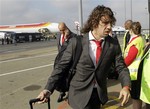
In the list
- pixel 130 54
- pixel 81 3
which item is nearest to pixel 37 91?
pixel 130 54

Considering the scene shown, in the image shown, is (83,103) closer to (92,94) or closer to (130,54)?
(92,94)

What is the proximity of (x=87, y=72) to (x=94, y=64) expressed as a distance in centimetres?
11

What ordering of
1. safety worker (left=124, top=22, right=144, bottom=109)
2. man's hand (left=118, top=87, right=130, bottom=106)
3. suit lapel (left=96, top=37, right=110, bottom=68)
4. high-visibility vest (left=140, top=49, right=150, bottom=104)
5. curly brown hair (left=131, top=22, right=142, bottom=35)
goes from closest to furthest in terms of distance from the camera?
1. man's hand (left=118, top=87, right=130, bottom=106)
2. suit lapel (left=96, top=37, right=110, bottom=68)
3. high-visibility vest (left=140, top=49, right=150, bottom=104)
4. safety worker (left=124, top=22, right=144, bottom=109)
5. curly brown hair (left=131, top=22, right=142, bottom=35)

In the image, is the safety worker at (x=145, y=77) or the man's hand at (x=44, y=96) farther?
the safety worker at (x=145, y=77)

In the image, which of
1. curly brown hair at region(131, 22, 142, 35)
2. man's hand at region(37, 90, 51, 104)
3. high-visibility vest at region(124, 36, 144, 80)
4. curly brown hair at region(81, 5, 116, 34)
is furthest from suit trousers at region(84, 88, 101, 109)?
curly brown hair at region(131, 22, 142, 35)

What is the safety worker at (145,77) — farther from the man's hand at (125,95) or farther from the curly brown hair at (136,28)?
the curly brown hair at (136,28)

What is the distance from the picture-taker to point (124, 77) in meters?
3.15

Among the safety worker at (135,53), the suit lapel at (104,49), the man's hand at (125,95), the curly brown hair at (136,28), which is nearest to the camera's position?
the man's hand at (125,95)

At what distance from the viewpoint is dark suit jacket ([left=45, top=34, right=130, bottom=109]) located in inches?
124

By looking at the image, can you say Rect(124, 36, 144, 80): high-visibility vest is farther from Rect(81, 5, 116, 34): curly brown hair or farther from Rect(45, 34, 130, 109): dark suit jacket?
Rect(81, 5, 116, 34): curly brown hair

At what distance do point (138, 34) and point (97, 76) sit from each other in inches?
81.0

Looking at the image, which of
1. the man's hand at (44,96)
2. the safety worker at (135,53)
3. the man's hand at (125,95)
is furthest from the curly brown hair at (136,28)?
the man's hand at (44,96)

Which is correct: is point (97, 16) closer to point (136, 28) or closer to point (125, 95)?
point (125, 95)

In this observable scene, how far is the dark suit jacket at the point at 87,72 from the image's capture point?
3145 mm
